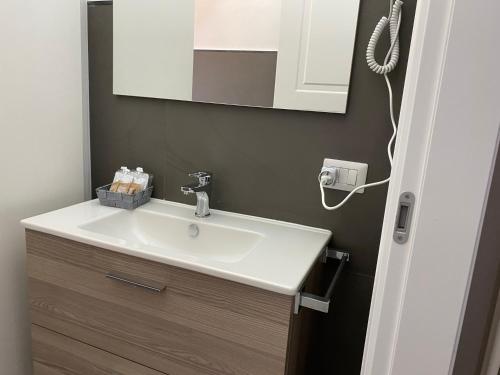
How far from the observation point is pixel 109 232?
125 centimetres

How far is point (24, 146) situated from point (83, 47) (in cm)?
44

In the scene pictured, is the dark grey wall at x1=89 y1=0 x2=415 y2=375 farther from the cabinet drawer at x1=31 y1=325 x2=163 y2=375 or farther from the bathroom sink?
the cabinet drawer at x1=31 y1=325 x2=163 y2=375

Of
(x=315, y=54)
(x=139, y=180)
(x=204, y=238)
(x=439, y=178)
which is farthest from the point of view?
(x=139, y=180)

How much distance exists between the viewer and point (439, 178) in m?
0.55

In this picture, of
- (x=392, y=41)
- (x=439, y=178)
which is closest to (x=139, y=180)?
(x=392, y=41)

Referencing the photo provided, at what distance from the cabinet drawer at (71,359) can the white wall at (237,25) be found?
0.98m

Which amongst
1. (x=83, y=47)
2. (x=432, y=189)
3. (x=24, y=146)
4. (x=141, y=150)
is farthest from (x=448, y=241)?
(x=83, y=47)

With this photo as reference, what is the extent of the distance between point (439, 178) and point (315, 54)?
0.69 meters

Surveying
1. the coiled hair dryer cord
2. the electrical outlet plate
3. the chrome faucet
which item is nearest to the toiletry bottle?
the chrome faucet

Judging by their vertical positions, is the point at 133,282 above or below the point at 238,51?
below

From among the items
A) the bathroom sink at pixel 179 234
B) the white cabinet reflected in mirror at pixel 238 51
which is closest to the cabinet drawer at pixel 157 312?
the bathroom sink at pixel 179 234

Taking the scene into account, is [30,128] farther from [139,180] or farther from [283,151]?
[283,151]

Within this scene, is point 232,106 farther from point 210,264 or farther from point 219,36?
point 210,264

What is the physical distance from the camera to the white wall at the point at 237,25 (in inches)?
45.2
